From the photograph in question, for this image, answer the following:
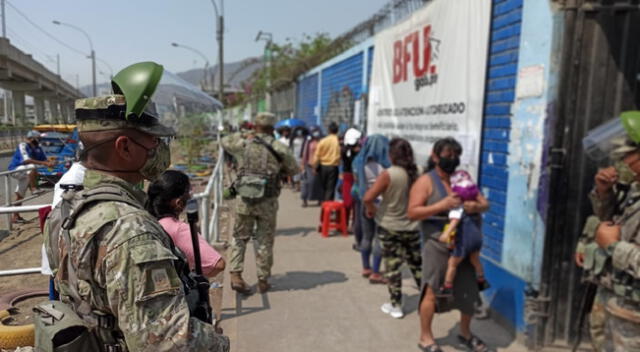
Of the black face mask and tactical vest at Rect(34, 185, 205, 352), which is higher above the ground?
the black face mask

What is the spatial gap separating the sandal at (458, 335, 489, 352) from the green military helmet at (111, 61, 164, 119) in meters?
3.09

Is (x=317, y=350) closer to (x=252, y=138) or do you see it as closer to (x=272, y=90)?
(x=252, y=138)

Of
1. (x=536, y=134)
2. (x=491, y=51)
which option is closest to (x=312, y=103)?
(x=491, y=51)

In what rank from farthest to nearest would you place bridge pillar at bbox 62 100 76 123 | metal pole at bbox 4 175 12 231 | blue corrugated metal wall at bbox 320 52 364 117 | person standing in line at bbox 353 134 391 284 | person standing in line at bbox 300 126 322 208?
1. blue corrugated metal wall at bbox 320 52 364 117
2. person standing in line at bbox 300 126 322 208
3. person standing in line at bbox 353 134 391 284
4. metal pole at bbox 4 175 12 231
5. bridge pillar at bbox 62 100 76 123

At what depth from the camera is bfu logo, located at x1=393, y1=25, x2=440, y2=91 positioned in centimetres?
544

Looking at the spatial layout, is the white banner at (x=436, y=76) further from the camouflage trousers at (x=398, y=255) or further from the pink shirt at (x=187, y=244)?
the pink shirt at (x=187, y=244)

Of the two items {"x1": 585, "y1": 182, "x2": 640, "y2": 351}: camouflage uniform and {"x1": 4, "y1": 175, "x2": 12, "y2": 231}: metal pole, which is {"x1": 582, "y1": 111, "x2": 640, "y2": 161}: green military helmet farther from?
{"x1": 4, "y1": 175, "x2": 12, "y2": 231}: metal pole

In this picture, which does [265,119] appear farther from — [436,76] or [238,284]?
[436,76]

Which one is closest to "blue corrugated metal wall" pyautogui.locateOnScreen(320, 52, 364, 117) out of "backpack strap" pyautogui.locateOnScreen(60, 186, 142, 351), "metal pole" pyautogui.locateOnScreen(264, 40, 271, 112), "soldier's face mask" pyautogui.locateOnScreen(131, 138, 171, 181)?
"soldier's face mask" pyautogui.locateOnScreen(131, 138, 171, 181)

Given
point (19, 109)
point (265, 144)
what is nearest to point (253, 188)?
point (265, 144)

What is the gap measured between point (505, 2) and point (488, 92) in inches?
30.8

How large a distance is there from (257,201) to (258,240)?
398 millimetres

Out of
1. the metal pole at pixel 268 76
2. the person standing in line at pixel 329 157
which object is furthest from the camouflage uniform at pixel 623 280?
the metal pole at pixel 268 76

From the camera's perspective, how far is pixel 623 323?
2.35m
